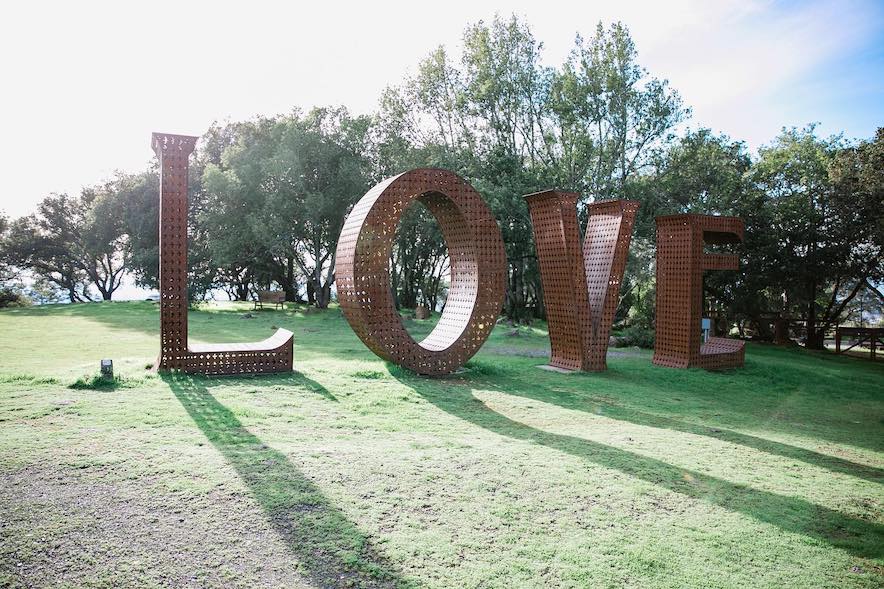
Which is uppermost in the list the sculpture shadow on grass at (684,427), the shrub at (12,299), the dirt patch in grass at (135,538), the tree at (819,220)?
the tree at (819,220)

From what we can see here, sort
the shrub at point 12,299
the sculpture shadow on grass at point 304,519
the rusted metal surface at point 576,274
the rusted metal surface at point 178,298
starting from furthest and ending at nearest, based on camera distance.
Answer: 1. the shrub at point 12,299
2. the rusted metal surface at point 576,274
3. the rusted metal surface at point 178,298
4. the sculpture shadow on grass at point 304,519

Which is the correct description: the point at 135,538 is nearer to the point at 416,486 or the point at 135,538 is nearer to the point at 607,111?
the point at 416,486

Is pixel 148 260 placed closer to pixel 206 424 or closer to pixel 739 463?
pixel 206 424

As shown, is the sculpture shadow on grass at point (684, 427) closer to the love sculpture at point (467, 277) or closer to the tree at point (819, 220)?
the love sculpture at point (467, 277)

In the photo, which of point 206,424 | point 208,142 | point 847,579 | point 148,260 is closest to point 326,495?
point 206,424

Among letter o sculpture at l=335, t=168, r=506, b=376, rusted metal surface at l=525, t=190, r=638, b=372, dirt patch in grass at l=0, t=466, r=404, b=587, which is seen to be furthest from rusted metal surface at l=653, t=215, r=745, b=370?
dirt patch in grass at l=0, t=466, r=404, b=587

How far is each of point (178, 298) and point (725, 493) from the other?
24.3 feet

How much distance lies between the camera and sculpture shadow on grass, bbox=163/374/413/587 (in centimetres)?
324

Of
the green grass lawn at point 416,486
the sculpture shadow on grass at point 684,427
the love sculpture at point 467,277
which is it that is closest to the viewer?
the green grass lawn at point 416,486

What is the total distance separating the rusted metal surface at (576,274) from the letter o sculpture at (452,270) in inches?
49.8

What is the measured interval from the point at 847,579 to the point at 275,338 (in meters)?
8.03

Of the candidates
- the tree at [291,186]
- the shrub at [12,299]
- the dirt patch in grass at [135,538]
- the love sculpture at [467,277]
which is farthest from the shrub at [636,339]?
the shrub at [12,299]

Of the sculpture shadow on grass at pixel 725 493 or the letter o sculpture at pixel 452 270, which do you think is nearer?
the sculpture shadow on grass at pixel 725 493

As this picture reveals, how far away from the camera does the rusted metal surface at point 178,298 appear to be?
27.5 ft
